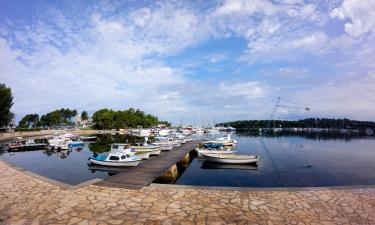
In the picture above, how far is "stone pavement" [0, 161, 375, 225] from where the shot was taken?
28.6 feet

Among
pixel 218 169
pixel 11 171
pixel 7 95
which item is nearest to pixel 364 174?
pixel 218 169

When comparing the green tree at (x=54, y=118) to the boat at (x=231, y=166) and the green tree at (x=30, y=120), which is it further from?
the boat at (x=231, y=166)

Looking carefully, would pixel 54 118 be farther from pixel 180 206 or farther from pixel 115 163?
pixel 180 206

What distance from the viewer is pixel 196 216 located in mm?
9000

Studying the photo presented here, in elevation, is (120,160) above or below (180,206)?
below

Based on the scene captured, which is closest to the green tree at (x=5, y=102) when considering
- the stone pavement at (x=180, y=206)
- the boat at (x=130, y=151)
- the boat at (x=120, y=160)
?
the boat at (x=130, y=151)

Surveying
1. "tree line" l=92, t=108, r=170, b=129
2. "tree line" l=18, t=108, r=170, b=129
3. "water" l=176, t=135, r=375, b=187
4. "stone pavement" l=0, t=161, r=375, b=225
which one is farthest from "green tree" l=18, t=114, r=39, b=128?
"stone pavement" l=0, t=161, r=375, b=225

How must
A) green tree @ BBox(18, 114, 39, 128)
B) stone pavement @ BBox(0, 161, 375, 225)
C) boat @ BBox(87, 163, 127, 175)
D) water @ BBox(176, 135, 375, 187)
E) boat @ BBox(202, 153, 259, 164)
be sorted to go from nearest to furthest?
stone pavement @ BBox(0, 161, 375, 225)
water @ BBox(176, 135, 375, 187)
boat @ BBox(87, 163, 127, 175)
boat @ BBox(202, 153, 259, 164)
green tree @ BBox(18, 114, 39, 128)

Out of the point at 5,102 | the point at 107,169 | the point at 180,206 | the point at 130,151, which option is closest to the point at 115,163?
the point at 107,169

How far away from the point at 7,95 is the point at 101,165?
5072 cm

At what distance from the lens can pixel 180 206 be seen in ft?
32.7

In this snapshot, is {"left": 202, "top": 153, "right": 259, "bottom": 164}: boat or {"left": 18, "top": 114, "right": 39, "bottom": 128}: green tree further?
{"left": 18, "top": 114, "right": 39, "bottom": 128}: green tree

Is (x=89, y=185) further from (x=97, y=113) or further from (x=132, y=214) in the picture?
(x=97, y=113)

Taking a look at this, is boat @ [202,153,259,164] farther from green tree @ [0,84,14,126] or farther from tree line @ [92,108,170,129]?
tree line @ [92,108,170,129]
